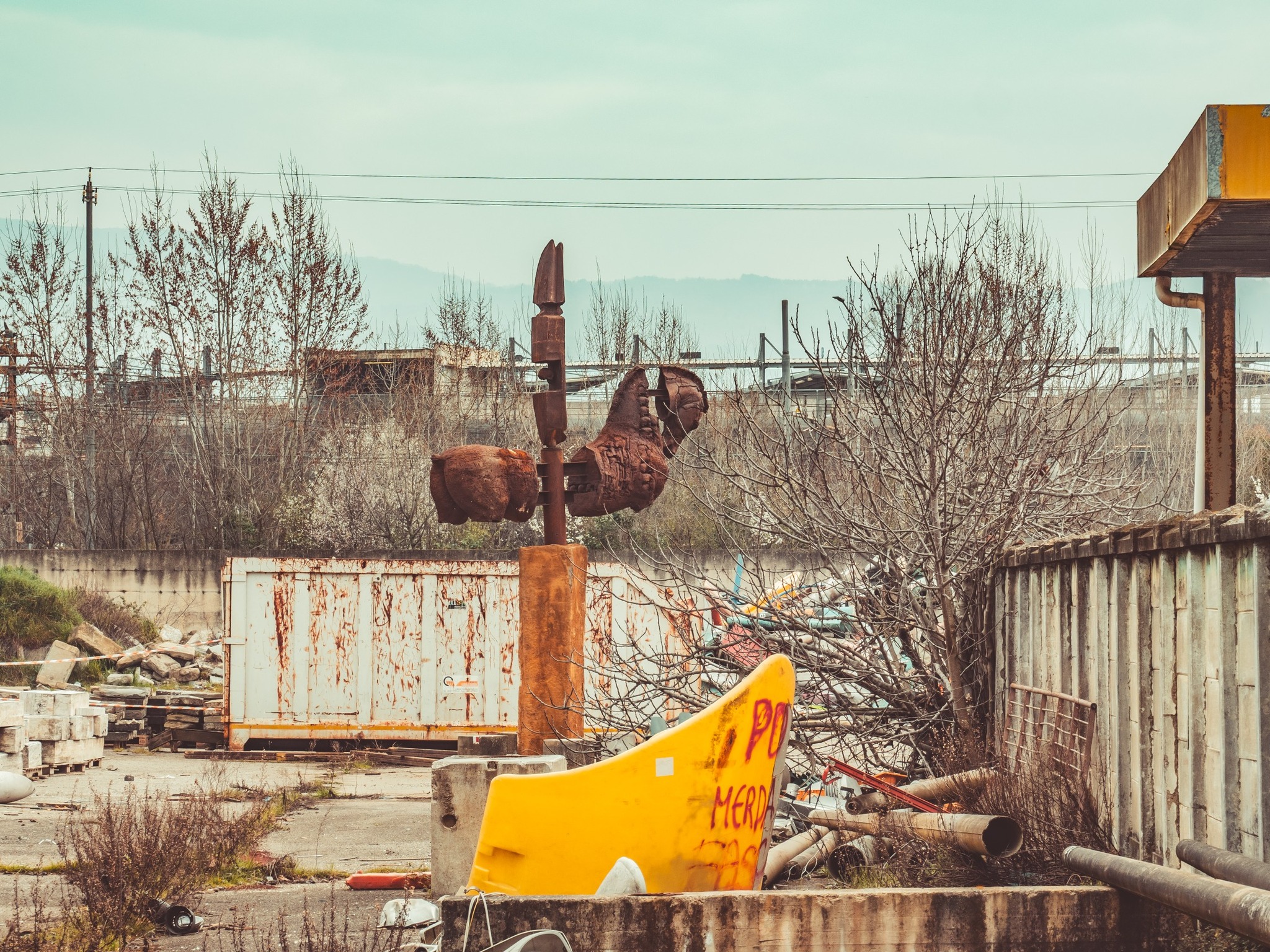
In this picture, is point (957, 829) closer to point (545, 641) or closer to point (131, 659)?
point (545, 641)

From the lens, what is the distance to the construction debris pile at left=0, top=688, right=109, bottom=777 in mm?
12375

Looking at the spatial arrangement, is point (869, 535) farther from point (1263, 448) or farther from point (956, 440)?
point (1263, 448)

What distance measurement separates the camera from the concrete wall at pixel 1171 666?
4.74 metres

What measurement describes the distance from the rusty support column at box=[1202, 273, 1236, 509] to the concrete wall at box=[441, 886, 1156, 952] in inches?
115

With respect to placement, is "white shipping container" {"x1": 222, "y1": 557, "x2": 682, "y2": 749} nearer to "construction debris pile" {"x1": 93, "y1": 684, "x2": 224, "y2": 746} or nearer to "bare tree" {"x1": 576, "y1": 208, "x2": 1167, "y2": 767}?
"construction debris pile" {"x1": 93, "y1": 684, "x2": 224, "y2": 746}

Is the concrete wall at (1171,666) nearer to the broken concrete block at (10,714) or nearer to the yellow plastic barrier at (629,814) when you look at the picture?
the yellow plastic barrier at (629,814)

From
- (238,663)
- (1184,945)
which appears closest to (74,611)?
(238,663)

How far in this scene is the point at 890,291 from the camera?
10.4 m

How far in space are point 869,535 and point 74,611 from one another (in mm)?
16523

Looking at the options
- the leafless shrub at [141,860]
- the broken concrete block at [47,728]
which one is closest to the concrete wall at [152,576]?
the broken concrete block at [47,728]

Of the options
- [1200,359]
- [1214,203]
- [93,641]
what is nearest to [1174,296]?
[1200,359]

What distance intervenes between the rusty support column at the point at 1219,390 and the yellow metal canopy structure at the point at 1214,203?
0.48 feet

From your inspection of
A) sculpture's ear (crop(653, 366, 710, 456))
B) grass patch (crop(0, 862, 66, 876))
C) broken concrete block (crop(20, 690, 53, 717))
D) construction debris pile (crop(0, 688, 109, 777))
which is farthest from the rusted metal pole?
broken concrete block (crop(20, 690, 53, 717))

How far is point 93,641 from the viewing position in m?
20.1
